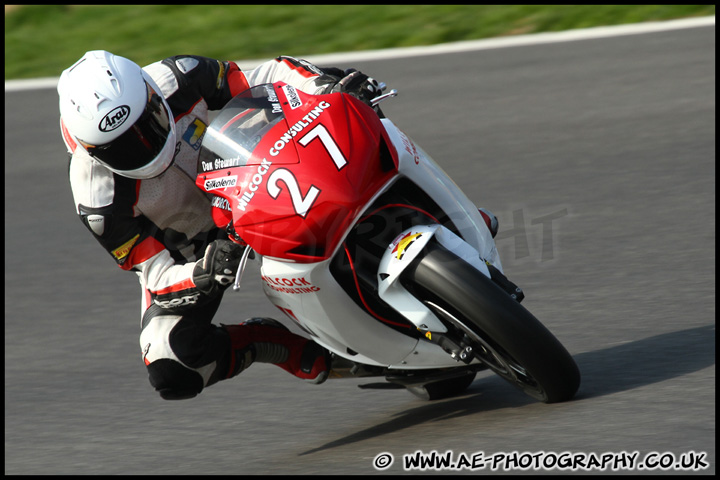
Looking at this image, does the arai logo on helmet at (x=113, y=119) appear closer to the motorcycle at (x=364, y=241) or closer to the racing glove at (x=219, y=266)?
the motorcycle at (x=364, y=241)

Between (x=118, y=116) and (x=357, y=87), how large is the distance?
795 mm

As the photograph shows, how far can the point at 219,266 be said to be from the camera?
3445 millimetres

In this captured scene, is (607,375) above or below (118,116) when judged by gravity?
below

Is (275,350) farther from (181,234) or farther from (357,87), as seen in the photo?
(357,87)

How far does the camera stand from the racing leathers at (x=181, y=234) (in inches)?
152

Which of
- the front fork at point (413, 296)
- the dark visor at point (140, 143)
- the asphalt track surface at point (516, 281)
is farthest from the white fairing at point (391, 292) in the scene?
the dark visor at point (140, 143)

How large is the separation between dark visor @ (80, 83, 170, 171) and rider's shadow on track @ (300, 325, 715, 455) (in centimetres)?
116

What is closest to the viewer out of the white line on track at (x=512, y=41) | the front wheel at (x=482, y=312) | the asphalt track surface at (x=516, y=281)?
the front wheel at (x=482, y=312)

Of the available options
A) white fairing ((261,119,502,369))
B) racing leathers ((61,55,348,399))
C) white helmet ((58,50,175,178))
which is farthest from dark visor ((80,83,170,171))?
white fairing ((261,119,502,369))

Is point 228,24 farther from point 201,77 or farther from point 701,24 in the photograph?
point 201,77

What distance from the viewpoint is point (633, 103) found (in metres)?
7.28

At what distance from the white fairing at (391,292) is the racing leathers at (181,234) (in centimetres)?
34

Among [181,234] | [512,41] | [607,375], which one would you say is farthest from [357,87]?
[512,41]

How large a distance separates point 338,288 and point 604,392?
0.99 meters
